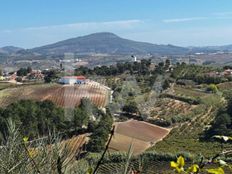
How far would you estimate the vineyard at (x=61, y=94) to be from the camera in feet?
124

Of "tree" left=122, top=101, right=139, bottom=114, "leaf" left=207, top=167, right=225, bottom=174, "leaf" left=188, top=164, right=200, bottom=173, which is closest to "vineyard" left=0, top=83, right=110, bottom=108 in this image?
"tree" left=122, top=101, right=139, bottom=114

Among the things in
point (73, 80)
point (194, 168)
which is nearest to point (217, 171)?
point (194, 168)

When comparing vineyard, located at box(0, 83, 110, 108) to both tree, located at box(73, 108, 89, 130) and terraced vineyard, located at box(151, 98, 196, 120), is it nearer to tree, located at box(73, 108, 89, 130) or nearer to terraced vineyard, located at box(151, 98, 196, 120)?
terraced vineyard, located at box(151, 98, 196, 120)

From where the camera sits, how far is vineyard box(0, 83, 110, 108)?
37.8 metres

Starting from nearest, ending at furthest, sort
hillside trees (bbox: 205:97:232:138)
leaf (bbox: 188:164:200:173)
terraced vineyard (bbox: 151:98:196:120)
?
leaf (bbox: 188:164:200:173) → hillside trees (bbox: 205:97:232:138) → terraced vineyard (bbox: 151:98:196:120)

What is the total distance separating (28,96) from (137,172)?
39.9 metres

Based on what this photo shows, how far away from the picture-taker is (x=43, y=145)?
1.52 metres

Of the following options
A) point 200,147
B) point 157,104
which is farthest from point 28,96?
point 200,147

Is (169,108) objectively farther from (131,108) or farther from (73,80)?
(73,80)

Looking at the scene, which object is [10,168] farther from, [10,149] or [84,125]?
[84,125]

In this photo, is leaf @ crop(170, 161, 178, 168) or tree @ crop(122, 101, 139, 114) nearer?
leaf @ crop(170, 161, 178, 168)

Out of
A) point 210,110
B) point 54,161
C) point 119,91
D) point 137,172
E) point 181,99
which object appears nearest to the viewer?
point 137,172

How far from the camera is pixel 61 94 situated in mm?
40188

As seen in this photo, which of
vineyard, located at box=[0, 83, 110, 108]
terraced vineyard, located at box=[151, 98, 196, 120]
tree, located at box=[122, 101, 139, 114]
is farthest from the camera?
vineyard, located at box=[0, 83, 110, 108]
